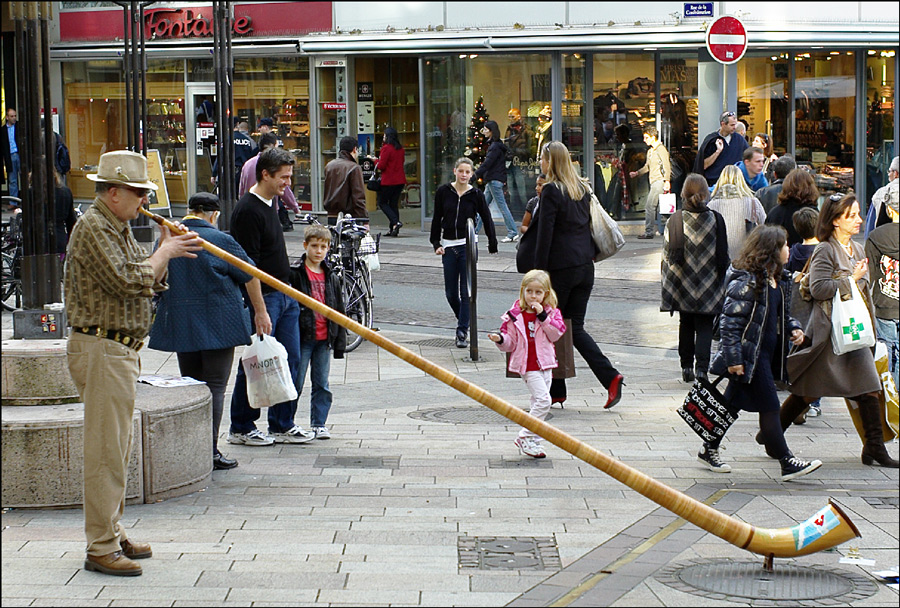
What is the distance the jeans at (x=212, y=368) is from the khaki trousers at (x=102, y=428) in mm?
1886

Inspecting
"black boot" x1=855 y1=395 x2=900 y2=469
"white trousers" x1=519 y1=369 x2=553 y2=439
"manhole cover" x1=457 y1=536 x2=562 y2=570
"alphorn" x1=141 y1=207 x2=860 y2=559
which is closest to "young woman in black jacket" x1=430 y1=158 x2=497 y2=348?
"white trousers" x1=519 y1=369 x2=553 y2=439

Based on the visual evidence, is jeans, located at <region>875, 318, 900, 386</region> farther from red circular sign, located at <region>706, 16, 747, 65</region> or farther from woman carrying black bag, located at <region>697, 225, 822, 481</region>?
red circular sign, located at <region>706, 16, 747, 65</region>

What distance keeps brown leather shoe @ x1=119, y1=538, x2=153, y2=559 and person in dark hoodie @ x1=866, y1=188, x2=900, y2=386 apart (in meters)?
5.26

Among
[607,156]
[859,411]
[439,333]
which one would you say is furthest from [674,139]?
[859,411]

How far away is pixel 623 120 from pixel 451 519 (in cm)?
1624

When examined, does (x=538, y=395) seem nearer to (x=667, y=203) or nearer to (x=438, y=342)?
(x=438, y=342)

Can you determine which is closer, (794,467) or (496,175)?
(794,467)

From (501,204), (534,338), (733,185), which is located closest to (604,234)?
(534,338)

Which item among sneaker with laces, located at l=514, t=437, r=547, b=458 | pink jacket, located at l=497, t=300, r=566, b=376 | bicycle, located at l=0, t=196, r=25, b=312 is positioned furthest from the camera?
bicycle, located at l=0, t=196, r=25, b=312

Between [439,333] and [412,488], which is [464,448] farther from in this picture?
[439,333]

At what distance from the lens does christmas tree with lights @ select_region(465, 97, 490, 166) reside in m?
22.4

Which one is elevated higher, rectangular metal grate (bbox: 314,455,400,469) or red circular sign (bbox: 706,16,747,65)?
red circular sign (bbox: 706,16,747,65)

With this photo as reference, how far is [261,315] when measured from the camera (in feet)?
25.0

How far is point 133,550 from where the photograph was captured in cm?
579
